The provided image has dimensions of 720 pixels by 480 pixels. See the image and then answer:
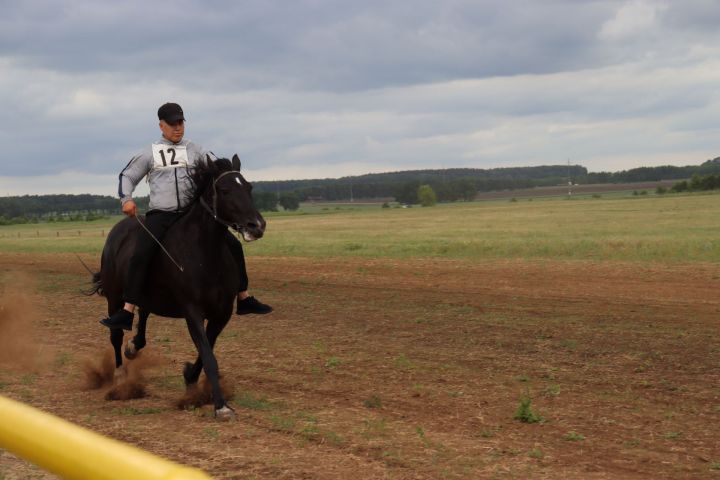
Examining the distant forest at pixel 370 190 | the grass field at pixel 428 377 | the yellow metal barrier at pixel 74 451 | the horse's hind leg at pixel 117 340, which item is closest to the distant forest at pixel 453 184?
the distant forest at pixel 370 190

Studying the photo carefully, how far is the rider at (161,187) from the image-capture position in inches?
363

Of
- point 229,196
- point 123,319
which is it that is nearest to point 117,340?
point 123,319

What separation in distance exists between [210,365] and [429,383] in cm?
243

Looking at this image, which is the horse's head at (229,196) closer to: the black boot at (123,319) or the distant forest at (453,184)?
the black boot at (123,319)

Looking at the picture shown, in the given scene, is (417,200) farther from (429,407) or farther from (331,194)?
(429,407)

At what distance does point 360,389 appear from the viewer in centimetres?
950

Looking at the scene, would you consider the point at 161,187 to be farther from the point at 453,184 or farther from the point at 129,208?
the point at 453,184

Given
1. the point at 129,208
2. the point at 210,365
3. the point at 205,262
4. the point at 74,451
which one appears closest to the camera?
the point at 74,451

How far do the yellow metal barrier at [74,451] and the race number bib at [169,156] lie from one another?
655cm

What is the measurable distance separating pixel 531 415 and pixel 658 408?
128 cm

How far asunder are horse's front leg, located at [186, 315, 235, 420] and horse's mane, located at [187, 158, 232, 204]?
4.05 ft

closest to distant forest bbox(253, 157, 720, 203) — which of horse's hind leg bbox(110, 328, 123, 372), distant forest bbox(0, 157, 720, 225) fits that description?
distant forest bbox(0, 157, 720, 225)

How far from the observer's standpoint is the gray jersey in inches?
370

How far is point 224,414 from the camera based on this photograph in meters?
8.29
